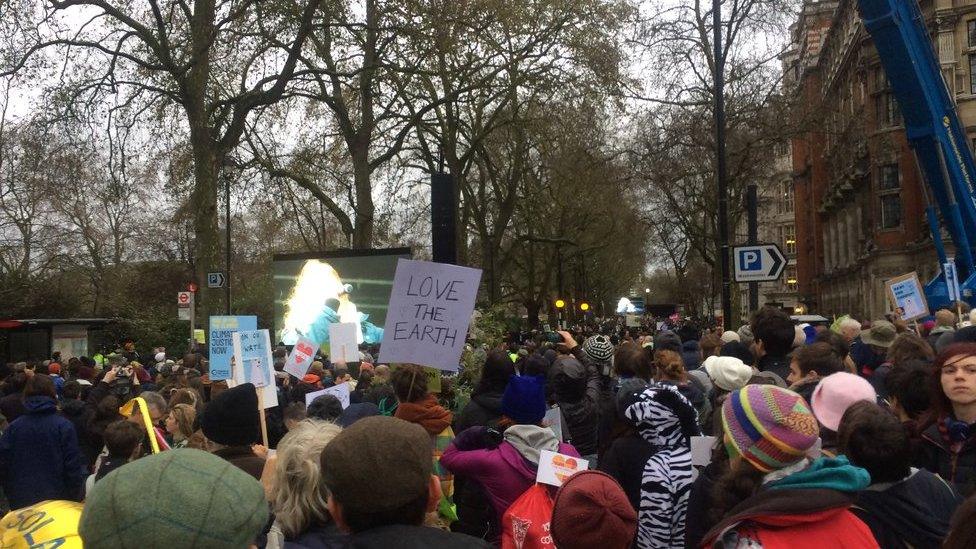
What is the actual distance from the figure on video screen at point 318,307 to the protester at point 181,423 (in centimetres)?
1484

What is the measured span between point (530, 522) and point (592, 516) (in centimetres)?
80

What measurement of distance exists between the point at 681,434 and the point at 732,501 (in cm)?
154

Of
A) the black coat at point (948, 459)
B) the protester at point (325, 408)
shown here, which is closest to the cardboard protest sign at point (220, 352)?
the protester at point (325, 408)

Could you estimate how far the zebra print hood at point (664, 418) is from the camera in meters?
4.61

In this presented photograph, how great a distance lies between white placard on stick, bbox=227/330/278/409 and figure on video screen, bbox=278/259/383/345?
44.4ft

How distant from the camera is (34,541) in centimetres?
227

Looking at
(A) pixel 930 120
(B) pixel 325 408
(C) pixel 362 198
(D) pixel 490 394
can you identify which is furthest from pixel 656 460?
(C) pixel 362 198

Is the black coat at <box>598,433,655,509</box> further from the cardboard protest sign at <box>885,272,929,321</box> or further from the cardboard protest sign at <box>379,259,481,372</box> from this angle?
the cardboard protest sign at <box>885,272,929,321</box>

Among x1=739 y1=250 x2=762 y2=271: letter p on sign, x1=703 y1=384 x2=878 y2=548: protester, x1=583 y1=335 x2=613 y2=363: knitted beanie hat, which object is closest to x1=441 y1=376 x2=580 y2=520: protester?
x1=703 y1=384 x2=878 y2=548: protester

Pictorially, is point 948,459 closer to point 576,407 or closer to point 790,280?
point 576,407

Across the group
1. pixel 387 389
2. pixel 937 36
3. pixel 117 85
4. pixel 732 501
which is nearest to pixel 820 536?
pixel 732 501

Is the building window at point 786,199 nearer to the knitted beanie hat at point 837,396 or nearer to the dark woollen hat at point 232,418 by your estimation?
the knitted beanie hat at point 837,396

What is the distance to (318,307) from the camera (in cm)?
2222

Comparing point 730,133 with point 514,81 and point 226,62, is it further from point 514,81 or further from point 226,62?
point 226,62
